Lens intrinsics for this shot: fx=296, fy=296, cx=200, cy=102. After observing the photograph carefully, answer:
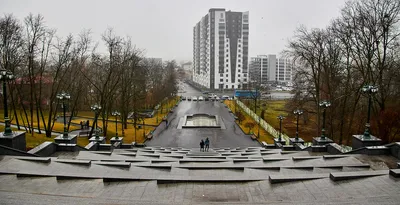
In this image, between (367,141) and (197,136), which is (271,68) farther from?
(367,141)

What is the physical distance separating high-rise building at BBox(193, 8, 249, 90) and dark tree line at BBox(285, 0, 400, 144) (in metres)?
66.7

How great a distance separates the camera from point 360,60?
22938 mm

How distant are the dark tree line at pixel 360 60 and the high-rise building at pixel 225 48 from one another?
66.7 meters

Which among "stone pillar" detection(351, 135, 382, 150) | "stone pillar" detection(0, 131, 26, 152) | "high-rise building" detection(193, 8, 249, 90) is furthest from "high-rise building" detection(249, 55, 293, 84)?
"stone pillar" detection(0, 131, 26, 152)

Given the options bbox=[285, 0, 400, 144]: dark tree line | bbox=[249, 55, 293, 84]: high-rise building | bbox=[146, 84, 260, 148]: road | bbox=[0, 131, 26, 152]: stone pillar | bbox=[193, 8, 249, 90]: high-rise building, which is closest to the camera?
bbox=[0, 131, 26, 152]: stone pillar

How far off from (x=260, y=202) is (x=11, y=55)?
2506 centimetres

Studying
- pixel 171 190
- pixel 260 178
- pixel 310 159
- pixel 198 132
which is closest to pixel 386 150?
pixel 310 159

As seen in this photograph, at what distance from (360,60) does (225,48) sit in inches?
3045

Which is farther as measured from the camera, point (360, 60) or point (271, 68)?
point (271, 68)

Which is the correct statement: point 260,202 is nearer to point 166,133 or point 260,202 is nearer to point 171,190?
point 171,190

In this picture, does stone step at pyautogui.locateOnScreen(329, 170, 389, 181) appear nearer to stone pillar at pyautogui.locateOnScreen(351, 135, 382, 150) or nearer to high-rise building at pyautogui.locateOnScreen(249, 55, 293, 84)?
stone pillar at pyautogui.locateOnScreen(351, 135, 382, 150)

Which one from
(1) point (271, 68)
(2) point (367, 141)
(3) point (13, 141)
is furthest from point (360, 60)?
(1) point (271, 68)

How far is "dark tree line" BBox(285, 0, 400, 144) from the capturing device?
2089cm

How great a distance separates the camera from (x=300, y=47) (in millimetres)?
26812
